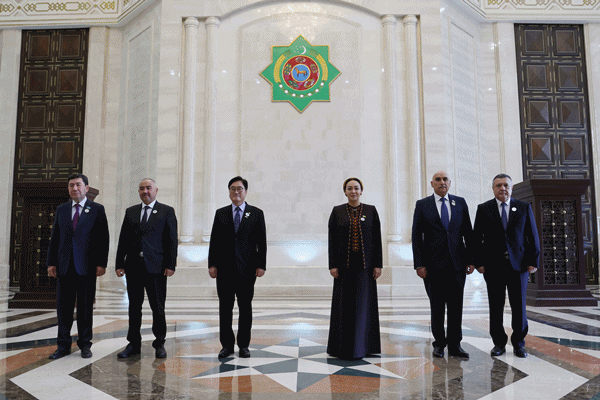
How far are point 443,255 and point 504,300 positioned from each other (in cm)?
58

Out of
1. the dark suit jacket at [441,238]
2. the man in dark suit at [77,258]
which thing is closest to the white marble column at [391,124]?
the dark suit jacket at [441,238]

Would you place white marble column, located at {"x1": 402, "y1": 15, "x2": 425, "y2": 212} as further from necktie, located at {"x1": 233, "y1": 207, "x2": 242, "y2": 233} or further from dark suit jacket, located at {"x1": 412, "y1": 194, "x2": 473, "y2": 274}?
necktie, located at {"x1": 233, "y1": 207, "x2": 242, "y2": 233}

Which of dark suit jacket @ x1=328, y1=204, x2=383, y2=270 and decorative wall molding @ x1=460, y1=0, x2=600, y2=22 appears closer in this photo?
dark suit jacket @ x1=328, y1=204, x2=383, y2=270

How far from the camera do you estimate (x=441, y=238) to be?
3883 mm

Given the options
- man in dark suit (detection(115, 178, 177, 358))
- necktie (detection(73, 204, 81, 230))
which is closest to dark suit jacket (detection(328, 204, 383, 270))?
man in dark suit (detection(115, 178, 177, 358))

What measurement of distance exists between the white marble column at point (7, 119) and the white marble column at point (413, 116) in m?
8.62

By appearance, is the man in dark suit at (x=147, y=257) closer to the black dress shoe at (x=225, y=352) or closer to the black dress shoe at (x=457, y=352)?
the black dress shoe at (x=225, y=352)

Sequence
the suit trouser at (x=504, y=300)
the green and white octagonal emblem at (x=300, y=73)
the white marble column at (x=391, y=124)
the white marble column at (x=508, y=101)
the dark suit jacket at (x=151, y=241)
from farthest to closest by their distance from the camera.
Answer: the white marble column at (x=508, y=101)
the green and white octagonal emblem at (x=300, y=73)
the white marble column at (x=391, y=124)
the dark suit jacket at (x=151, y=241)
the suit trouser at (x=504, y=300)

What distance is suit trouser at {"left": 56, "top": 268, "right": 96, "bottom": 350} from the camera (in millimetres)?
3799

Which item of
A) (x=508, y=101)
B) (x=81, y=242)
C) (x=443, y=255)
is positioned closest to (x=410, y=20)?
(x=508, y=101)

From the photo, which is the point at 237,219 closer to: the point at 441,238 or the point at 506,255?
the point at 441,238

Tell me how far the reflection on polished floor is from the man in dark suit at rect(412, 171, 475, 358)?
28 cm

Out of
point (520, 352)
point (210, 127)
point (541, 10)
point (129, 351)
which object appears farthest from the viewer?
point (541, 10)

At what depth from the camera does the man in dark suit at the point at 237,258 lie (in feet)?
12.3
